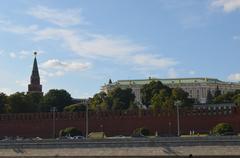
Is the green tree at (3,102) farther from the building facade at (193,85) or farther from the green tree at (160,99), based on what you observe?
the building facade at (193,85)

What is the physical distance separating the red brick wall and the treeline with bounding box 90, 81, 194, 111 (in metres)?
9.81

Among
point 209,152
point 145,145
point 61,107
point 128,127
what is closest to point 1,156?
point 145,145

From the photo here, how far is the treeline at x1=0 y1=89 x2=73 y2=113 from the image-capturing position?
76.4 meters

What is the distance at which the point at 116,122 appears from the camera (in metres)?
65.8

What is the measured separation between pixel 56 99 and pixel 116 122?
831 inches

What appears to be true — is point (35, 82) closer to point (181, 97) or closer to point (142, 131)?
point (181, 97)

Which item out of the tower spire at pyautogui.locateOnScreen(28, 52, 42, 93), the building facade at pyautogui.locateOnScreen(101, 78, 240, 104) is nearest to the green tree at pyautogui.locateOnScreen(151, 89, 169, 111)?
the tower spire at pyautogui.locateOnScreen(28, 52, 42, 93)

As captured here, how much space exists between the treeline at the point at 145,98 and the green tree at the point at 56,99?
4181mm

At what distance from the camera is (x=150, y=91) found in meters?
87.8

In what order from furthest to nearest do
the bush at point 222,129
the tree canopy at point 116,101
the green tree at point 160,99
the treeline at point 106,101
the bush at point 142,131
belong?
1. the tree canopy at point 116,101
2. the treeline at point 106,101
3. the green tree at point 160,99
4. the bush at point 142,131
5. the bush at point 222,129

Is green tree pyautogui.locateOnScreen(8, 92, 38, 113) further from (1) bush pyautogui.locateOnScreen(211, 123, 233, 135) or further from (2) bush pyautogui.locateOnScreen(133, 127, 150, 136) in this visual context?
(1) bush pyautogui.locateOnScreen(211, 123, 233, 135)

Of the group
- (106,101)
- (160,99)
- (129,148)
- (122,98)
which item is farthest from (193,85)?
(129,148)

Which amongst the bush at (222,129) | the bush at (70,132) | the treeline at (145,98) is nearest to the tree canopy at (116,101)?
the treeline at (145,98)

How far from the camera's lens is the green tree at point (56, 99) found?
83625 mm
